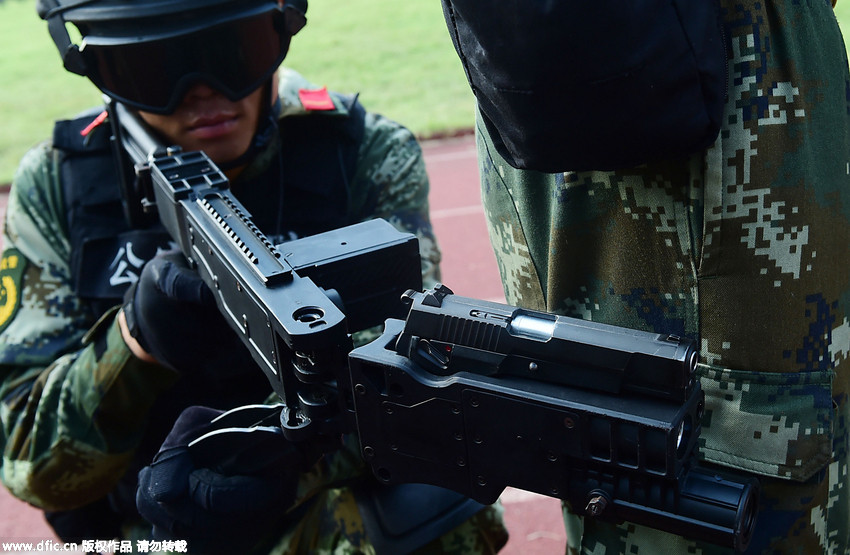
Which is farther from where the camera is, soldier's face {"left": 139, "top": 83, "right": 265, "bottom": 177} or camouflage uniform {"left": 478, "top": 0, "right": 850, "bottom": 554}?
soldier's face {"left": 139, "top": 83, "right": 265, "bottom": 177}

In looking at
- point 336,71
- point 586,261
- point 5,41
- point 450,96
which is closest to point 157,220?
point 586,261

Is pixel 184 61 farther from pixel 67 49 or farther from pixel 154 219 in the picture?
pixel 154 219

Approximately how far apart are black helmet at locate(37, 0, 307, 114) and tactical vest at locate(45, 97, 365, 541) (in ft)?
0.83

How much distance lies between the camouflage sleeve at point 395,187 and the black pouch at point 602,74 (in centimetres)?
120

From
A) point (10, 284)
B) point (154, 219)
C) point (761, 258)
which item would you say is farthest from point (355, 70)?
point (761, 258)

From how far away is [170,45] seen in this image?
2031 millimetres

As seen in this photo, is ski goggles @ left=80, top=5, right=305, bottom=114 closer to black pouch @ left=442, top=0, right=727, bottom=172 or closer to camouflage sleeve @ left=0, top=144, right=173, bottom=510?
camouflage sleeve @ left=0, top=144, right=173, bottom=510

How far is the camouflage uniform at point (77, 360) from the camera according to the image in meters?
2.07

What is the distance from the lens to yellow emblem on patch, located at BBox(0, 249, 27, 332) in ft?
7.29

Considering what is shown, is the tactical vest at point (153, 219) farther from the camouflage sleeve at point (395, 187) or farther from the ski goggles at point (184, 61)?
the ski goggles at point (184, 61)

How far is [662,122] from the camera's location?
1.03 metres

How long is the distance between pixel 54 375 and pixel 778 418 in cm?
165

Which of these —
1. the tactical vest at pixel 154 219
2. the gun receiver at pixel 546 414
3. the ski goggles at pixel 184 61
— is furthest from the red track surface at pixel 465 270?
the gun receiver at pixel 546 414

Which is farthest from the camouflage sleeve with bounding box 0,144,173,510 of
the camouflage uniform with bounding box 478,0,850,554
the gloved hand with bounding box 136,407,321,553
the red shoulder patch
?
the camouflage uniform with bounding box 478,0,850,554
